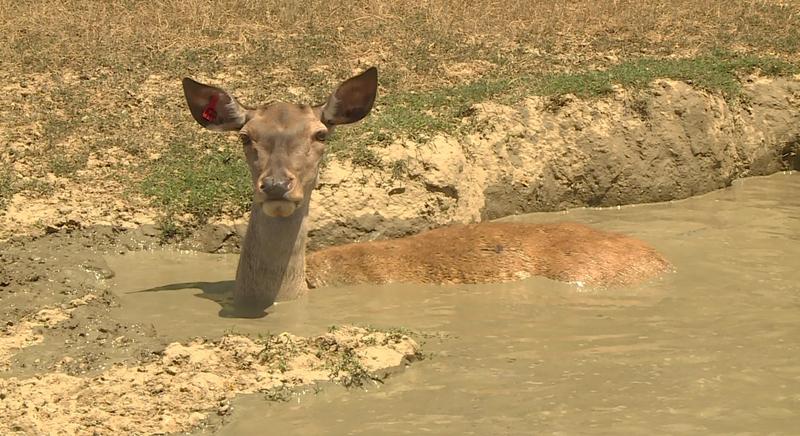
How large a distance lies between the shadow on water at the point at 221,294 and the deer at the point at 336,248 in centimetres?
9

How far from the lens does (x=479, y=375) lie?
23.2 feet

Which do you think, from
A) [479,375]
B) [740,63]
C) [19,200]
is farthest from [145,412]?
[740,63]

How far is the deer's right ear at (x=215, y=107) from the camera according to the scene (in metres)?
8.70

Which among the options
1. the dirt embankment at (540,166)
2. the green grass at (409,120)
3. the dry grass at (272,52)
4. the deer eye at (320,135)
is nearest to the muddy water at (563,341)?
the green grass at (409,120)

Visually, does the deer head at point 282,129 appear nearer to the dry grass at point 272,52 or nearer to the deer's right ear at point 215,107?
the deer's right ear at point 215,107

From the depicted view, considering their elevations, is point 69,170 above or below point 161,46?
below

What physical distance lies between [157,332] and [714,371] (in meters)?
3.52

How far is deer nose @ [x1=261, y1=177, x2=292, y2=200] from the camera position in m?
8.01

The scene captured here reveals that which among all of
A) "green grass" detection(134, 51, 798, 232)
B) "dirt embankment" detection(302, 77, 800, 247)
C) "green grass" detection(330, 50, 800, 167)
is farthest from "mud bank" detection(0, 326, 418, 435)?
"green grass" detection(330, 50, 800, 167)

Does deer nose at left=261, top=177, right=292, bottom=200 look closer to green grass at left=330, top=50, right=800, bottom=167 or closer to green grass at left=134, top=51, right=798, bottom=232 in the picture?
green grass at left=134, top=51, right=798, bottom=232

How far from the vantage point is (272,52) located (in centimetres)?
1430

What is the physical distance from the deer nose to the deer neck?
0.59 metres

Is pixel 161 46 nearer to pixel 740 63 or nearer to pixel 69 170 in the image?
pixel 69 170

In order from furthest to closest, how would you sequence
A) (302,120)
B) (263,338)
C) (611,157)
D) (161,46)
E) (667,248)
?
(161,46) → (611,157) → (667,248) → (302,120) → (263,338)
